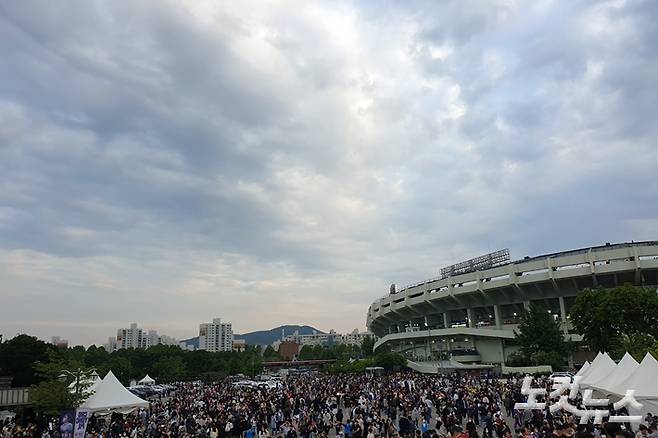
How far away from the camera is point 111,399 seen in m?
25.5

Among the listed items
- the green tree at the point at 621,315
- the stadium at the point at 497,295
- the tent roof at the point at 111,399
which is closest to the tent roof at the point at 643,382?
the tent roof at the point at 111,399

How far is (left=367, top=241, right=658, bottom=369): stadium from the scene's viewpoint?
6034cm

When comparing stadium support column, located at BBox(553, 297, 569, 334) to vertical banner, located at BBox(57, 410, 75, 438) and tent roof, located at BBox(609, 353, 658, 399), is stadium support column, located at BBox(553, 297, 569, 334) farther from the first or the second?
vertical banner, located at BBox(57, 410, 75, 438)

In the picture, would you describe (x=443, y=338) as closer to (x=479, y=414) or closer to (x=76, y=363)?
(x=479, y=414)

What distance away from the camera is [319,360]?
153 m

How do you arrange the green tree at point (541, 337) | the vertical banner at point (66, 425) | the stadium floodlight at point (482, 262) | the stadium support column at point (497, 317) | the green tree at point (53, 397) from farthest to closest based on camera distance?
the stadium floodlight at point (482, 262) < the stadium support column at point (497, 317) < the green tree at point (541, 337) < the green tree at point (53, 397) < the vertical banner at point (66, 425)

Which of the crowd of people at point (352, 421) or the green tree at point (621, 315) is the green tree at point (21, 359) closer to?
the crowd of people at point (352, 421)

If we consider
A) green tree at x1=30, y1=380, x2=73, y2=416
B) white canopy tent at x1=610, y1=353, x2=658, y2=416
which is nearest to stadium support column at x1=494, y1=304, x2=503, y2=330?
white canopy tent at x1=610, y1=353, x2=658, y2=416

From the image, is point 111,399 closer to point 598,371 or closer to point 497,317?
point 598,371

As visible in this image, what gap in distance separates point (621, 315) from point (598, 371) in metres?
25.9

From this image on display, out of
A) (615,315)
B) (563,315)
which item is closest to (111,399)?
(615,315)

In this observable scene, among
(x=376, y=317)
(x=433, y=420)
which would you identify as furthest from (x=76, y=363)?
(x=376, y=317)

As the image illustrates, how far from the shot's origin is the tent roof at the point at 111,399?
81.3 ft

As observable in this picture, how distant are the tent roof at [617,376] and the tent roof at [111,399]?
21.4 meters
